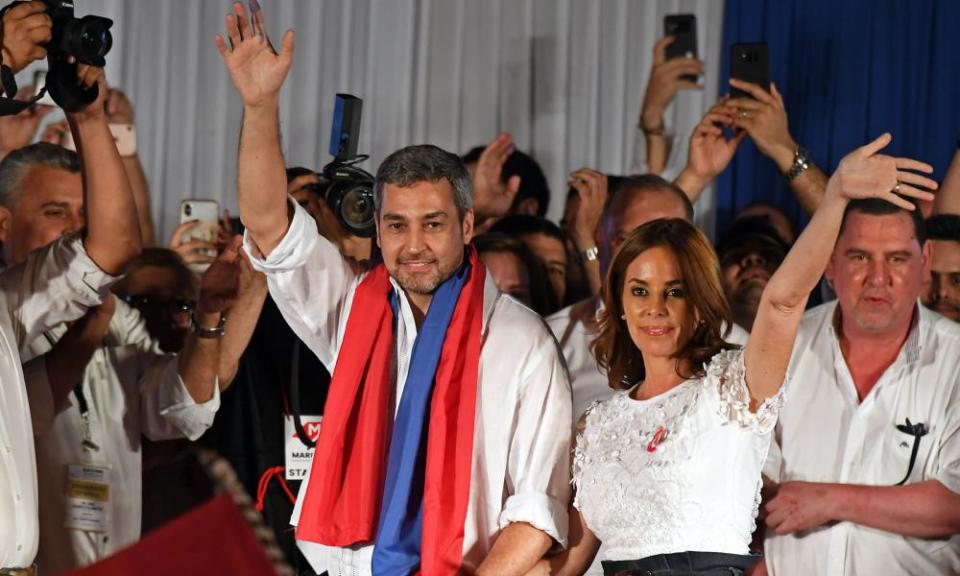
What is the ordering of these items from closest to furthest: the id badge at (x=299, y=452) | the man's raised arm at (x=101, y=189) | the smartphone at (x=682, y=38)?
the man's raised arm at (x=101, y=189)
the id badge at (x=299, y=452)
the smartphone at (x=682, y=38)

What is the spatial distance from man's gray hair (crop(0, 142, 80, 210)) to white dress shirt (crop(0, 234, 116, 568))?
0.60 m

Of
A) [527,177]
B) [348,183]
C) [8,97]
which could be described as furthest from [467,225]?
[527,177]

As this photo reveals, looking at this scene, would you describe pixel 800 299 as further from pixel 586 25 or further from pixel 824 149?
pixel 586 25

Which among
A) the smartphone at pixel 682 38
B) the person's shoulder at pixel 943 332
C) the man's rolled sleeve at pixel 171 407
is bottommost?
the man's rolled sleeve at pixel 171 407

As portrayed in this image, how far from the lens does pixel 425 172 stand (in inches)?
131

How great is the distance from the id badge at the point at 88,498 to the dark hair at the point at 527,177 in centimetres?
205

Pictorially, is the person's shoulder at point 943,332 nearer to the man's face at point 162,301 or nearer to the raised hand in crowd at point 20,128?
the man's face at point 162,301

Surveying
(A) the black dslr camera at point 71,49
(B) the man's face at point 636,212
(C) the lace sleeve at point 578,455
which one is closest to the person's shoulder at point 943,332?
(B) the man's face at point 636,212

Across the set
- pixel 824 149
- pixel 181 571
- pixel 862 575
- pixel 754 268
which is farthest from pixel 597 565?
pixel 181 571

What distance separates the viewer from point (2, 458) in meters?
3.15

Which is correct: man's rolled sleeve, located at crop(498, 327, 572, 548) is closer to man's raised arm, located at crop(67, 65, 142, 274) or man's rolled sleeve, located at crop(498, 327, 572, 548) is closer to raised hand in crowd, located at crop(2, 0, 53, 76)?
man's raised arm, located at crop(67, 65, 142, 274)

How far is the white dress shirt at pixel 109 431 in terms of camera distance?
3.90 metres

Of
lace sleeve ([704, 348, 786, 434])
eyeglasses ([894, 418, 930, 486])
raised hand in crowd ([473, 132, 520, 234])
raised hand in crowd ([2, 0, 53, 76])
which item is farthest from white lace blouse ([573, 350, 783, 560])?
raised hand in crowd ([473, 132, 520, 234])

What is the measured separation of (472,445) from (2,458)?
3.53ft
